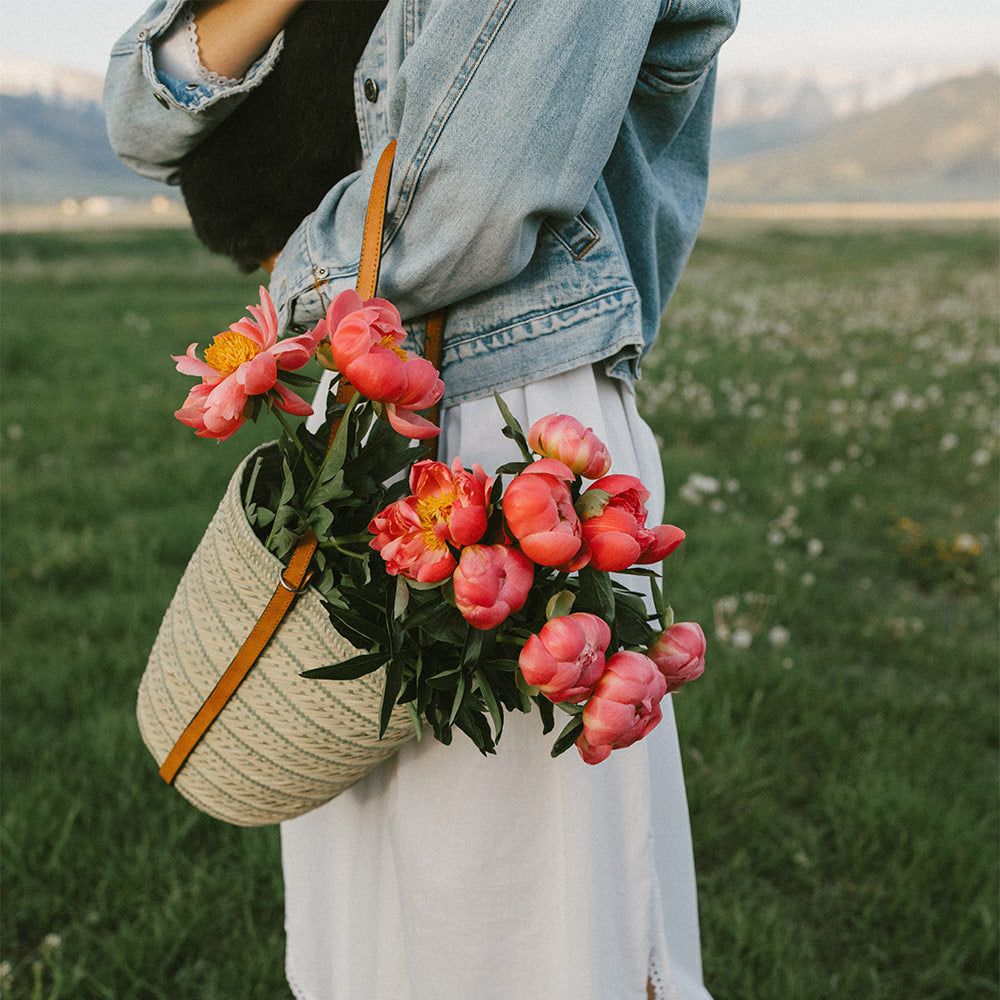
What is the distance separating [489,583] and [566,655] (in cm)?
9

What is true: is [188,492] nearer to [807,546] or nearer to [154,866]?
[154,866]

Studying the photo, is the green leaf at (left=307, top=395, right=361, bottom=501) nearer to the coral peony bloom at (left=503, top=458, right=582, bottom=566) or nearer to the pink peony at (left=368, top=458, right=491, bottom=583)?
the pink peony at (left=368, top=458, right=491, bottom=583)

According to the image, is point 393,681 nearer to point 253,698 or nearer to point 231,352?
point 253,698

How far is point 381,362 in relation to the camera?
875 mm

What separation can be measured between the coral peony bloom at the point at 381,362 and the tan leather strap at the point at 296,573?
3.2 inches

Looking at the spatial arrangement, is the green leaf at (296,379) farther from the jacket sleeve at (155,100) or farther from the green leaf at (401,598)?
the jacket sleeve at (155,100)

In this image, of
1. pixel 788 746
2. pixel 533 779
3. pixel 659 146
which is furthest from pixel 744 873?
pixel 659 146

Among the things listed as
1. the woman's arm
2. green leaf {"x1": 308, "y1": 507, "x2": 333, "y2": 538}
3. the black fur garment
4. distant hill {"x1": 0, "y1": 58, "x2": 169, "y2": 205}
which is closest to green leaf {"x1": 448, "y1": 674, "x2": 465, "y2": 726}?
green leaf {"x1": 308, "y1": 507, "x2": 333, "y2": 538}

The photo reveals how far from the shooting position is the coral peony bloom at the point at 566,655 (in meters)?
0.82

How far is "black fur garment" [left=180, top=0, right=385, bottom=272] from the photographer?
3.98 ft

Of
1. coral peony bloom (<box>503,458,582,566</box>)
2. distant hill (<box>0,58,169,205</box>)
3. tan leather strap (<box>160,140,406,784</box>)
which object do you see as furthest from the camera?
distant hill (<box>0,58,169,205</box>)

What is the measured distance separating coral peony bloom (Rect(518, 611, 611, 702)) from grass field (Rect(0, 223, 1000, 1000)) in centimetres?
145

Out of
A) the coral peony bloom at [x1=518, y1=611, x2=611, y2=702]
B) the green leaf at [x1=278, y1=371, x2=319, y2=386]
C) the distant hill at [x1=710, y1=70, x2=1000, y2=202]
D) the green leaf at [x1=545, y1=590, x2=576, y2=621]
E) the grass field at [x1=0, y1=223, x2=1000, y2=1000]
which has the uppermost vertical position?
the green leaf at [x1=278, y1=371, x2=319, y2=386]

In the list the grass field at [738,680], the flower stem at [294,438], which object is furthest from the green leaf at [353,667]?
the grass field at [738,680]
